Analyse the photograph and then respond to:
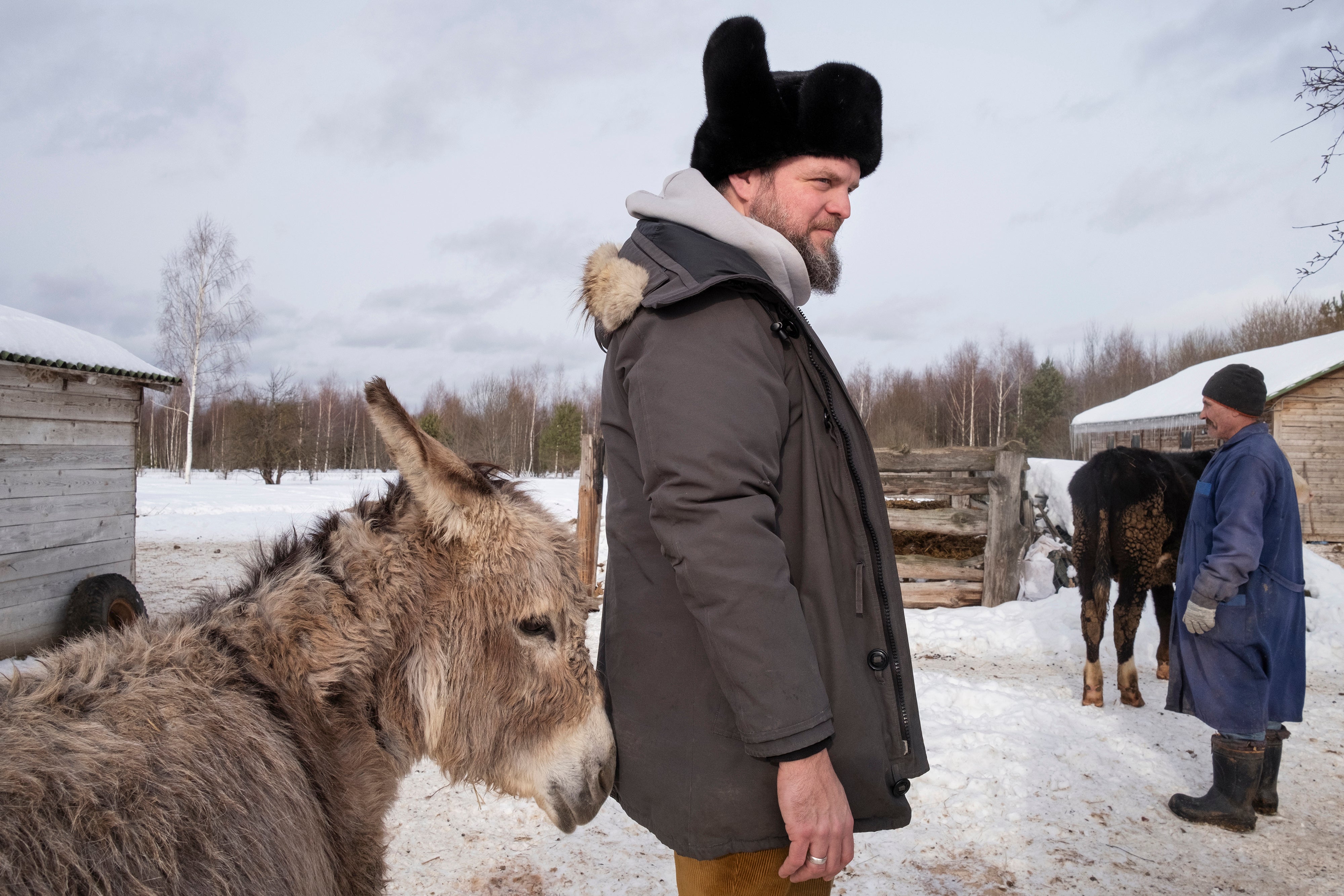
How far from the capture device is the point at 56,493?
7.91 metres

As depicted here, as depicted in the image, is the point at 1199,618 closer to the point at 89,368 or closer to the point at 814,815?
the point at 814,815

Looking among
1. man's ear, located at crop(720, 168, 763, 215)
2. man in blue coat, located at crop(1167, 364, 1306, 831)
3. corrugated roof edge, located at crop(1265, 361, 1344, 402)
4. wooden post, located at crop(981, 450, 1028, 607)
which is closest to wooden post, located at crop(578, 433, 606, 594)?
wooden post, located at crop(981, 450, 1028, 607)

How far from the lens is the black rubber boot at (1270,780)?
420 cm

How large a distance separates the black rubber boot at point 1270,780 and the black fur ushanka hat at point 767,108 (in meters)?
4.62

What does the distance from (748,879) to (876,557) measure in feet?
2.59

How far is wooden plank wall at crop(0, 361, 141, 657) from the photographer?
7.36 m

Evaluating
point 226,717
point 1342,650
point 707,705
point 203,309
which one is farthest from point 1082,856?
point 203,309

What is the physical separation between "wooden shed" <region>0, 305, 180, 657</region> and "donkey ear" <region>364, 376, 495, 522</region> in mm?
8359

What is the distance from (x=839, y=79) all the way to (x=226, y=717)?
2082mm

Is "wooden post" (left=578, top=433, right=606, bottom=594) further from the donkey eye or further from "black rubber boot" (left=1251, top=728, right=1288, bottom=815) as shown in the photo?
the donkey eye

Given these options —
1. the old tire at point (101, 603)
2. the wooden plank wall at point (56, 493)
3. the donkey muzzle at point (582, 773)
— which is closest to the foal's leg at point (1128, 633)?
the donkey muzzle at point (582, 773)

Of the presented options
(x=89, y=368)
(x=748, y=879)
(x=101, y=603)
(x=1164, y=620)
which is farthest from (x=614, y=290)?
(x=89, y=368)

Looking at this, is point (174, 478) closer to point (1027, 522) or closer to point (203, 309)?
point (203, 309)

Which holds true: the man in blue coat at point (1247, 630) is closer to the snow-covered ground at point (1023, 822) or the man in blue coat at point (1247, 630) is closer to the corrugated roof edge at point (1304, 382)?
the snow-covered ground at point (1023, 822)
